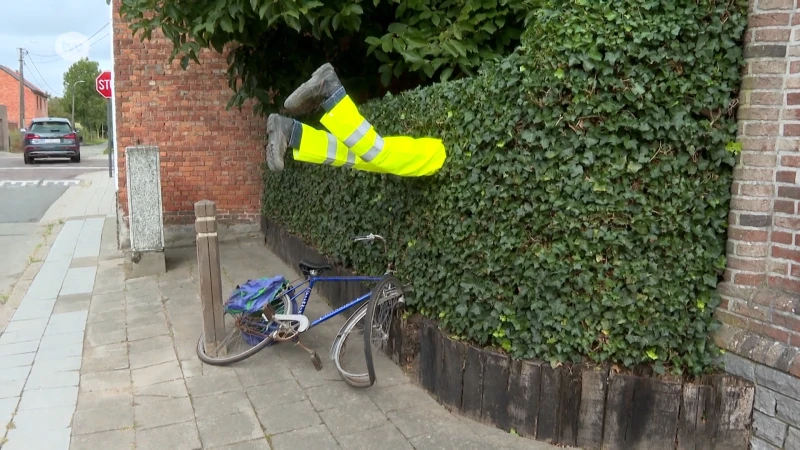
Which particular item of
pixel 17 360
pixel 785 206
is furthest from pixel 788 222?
pixel 17 360

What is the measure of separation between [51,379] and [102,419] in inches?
34.9

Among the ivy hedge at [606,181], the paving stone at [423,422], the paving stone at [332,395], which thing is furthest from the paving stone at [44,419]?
the ivy hedge at [606,181]

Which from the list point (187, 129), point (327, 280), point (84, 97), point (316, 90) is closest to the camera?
point (316, 90)

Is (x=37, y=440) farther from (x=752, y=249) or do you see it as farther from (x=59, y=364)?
(x=752, y=249)

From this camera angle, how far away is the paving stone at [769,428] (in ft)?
10.6

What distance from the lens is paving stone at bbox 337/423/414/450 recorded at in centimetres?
365

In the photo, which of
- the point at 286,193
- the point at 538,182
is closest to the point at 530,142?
the point at 538,182

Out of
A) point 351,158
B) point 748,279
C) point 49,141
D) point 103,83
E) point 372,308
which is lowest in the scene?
point 372,308

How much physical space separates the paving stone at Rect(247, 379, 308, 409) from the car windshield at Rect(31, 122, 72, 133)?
27654 mm

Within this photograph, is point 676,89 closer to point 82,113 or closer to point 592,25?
point 592,25

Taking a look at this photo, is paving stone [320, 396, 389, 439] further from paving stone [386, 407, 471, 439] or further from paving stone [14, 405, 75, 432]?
paving stone [14, 405, 75, 432]

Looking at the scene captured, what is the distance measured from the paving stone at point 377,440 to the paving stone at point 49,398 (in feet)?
6.18

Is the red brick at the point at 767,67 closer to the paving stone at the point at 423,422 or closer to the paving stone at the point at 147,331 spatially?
the paving stone at the point at 423,422

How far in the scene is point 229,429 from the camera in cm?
385
